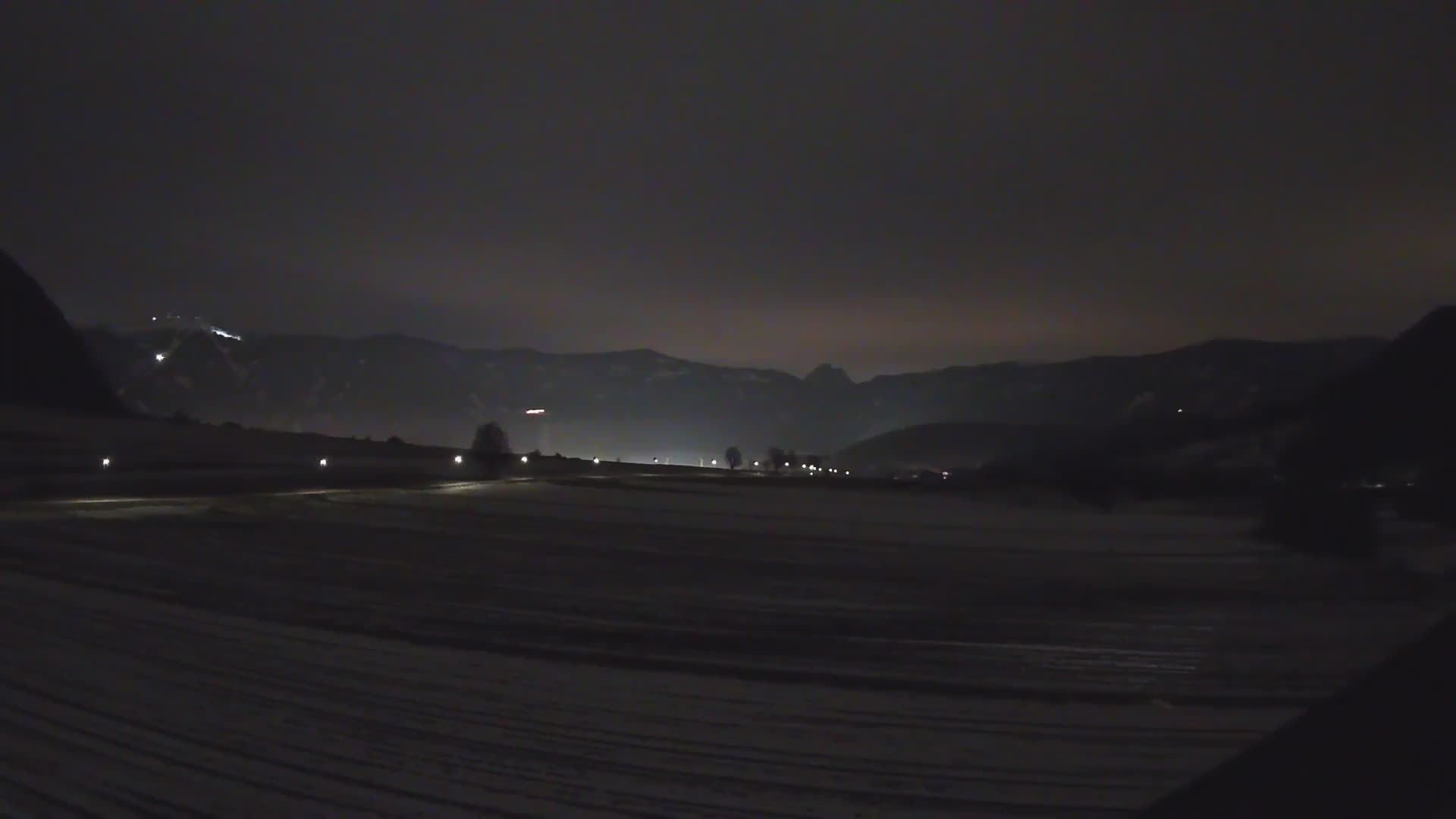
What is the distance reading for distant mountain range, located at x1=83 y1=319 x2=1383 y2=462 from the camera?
12138 cm

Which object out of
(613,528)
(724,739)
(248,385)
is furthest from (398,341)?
(724,739)

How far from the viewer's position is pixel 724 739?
21.6 feet

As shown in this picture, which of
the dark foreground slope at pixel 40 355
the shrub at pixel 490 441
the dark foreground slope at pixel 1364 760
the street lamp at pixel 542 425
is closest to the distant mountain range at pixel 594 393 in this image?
the street lamp at pixel 542 425

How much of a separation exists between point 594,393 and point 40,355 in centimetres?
10840

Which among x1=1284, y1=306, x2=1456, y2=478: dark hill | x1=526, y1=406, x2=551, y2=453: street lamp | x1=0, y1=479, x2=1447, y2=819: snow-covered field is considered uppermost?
x1=526, y1=406, x2=551, y2=453: street lamp

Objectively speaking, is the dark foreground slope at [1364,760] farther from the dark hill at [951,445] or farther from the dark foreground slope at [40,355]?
the dark foreground slope at [40,355]

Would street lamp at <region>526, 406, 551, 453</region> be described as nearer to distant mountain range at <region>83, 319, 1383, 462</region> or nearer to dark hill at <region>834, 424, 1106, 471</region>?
distant mountain range at <region>83, 319, 1383, 462</region>

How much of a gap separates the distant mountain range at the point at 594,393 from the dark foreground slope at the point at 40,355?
84.9 feet

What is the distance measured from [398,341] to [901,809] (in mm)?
183627

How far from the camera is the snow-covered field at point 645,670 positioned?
18.7 ft

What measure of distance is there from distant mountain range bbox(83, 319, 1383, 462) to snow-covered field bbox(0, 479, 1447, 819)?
93.3 meters

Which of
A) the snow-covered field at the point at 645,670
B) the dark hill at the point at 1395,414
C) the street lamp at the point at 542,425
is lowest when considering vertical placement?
the snow-covered field at the point at 645,670

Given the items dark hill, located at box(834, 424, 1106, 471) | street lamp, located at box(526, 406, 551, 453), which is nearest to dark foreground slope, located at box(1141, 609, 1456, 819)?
dark hill, located at box(834, 424, 1106, 471)

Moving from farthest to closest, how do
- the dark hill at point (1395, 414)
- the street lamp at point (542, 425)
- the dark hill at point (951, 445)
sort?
1. the street lamp at point (542, 425)
2. the dark hill at point (951, 445)
3. the dark hill at point (1395, 414)
